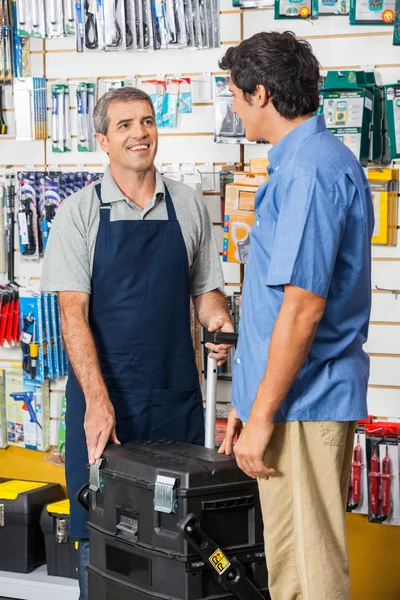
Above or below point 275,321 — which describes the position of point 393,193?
above

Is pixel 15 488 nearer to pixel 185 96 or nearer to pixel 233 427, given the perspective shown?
pixel 185 96

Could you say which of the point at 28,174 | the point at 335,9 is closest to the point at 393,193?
the point at 335,9

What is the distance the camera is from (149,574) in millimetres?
2594

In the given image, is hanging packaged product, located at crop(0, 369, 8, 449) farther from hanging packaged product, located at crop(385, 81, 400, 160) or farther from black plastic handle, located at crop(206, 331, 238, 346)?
hanging packaged product, located at crop(385, 81, 400, 160)

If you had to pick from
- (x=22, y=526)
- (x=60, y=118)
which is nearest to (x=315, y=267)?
(x=60, y=118)

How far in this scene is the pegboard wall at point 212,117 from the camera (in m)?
3.93

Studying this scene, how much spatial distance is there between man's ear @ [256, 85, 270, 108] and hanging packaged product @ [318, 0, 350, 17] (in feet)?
6.28

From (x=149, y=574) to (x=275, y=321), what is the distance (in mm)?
932

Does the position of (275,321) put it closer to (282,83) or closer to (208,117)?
(282,83)

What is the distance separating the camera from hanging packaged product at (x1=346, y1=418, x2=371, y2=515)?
3934 mm

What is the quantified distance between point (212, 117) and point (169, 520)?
7.14 feet

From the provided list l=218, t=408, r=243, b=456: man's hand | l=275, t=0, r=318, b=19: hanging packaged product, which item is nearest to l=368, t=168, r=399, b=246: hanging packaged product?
l=275, t=0, r=318, b=19: hanging packaged product

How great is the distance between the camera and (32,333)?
4.35m

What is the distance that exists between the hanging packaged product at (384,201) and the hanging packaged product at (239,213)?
465 mm
